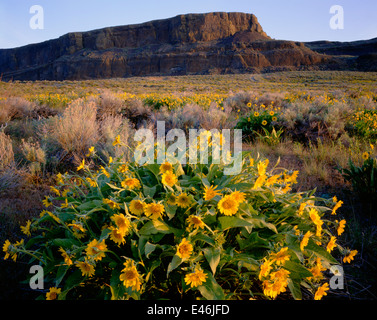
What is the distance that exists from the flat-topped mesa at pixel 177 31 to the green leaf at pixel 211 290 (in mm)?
86169

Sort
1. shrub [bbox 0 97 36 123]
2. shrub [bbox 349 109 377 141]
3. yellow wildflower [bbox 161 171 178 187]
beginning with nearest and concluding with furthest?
yellow wildflower [bbox 161 171 178 187], shrub [bbox 349 109 377 141], shrub [bbox 0 97 36 123]

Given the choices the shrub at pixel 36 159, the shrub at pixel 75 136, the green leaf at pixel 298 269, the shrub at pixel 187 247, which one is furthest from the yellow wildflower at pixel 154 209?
the shrub at pixel 75 136

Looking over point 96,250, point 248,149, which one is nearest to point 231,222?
point 96,250

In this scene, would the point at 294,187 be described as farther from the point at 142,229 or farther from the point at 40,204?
the point at 40,204

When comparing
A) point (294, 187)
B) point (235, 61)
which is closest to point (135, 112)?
point (294, 187)

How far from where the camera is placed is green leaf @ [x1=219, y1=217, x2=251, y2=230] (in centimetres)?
146

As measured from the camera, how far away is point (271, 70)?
190ft

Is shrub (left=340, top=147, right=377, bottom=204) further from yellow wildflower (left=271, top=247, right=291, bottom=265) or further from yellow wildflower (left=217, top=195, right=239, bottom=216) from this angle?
yellow wildflower (left=217, top=195, right=239, bottom=216)

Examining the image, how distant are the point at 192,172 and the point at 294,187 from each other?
1721 millimetres

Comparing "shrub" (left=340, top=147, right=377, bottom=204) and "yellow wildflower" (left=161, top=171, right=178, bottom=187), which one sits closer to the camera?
"yellow wildflower" (left=161, top=171, right=178, bottom=187)

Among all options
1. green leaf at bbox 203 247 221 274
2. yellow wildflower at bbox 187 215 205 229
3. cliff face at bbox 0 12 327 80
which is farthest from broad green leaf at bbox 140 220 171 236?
cliff face at bbox 0 12 327 80

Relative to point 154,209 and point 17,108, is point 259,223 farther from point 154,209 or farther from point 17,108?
point 17,108

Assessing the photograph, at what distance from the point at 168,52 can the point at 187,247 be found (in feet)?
265

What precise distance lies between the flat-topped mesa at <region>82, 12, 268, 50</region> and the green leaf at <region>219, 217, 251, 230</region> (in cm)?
8590
